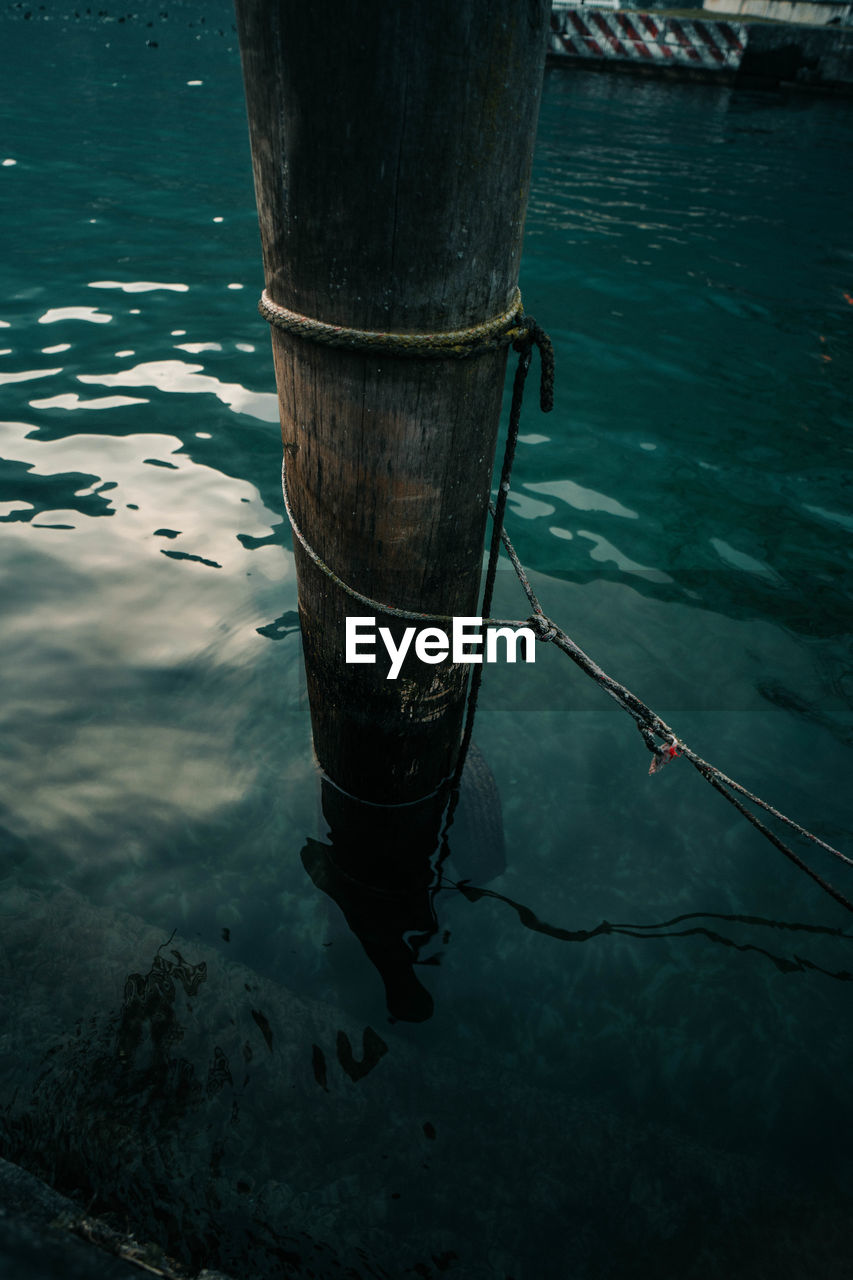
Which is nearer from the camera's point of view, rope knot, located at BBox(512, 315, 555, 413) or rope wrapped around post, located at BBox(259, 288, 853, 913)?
rope wrapped around post, located at BBox(259, 288, 853, 913)

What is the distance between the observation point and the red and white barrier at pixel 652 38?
24.3m

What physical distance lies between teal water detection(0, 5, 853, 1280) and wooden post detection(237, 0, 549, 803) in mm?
1617

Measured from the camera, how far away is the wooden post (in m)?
1.44

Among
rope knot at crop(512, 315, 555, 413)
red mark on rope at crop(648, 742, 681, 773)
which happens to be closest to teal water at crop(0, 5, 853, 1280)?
red mark on rope at crop(648, 742, 681, 773)

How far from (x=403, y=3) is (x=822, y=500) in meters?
5.50

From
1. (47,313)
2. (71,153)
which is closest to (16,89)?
(71,153)

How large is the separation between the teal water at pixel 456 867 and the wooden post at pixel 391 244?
1617 millimetres

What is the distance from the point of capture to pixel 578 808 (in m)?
3.74

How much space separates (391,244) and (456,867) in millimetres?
2676

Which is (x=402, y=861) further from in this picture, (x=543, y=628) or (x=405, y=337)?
(x=405, y=337)

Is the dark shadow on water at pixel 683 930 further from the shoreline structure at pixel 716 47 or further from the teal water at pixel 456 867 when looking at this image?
the shoreline structure at pixel 716 47

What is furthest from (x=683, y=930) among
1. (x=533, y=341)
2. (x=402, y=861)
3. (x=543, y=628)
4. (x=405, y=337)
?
(x=405, y=337)

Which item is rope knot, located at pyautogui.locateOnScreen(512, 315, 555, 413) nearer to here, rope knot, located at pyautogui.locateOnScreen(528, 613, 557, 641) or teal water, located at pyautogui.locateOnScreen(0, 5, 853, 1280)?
rope knot, located at pyautogui.locateOnScreen(528, 613, 557, 641)

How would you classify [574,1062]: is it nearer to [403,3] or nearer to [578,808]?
[578,808]
